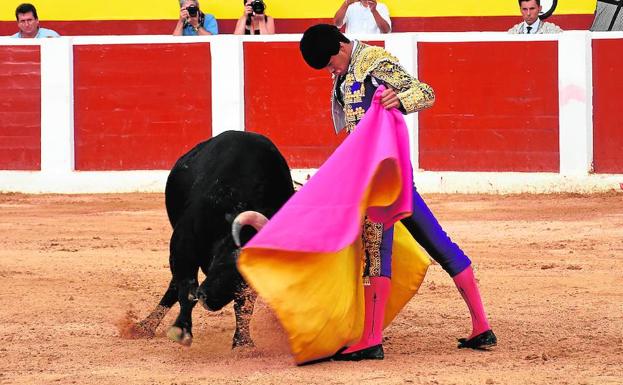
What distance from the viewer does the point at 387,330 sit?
439 cm

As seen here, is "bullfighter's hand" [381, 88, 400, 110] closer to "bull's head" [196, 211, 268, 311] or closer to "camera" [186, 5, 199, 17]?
"bull's head" [196, 211, 268, 311]

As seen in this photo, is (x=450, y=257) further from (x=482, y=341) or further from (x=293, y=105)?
(x=293, y=105)

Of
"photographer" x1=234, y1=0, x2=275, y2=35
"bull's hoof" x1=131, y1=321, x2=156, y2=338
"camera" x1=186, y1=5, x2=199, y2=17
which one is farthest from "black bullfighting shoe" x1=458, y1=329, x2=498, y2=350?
"camera" x1=186, y1=5, x2=199, y2=17

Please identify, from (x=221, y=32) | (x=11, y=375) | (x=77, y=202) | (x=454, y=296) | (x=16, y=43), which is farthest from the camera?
(x=221, y=32)

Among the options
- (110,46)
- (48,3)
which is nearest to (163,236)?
(110,46)

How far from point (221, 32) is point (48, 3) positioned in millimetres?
1342

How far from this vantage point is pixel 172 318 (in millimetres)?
4750

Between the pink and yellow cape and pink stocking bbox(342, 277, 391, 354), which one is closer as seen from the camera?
the pink and yellow cape

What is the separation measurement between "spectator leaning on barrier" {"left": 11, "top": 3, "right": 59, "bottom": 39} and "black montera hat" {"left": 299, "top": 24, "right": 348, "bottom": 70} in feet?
18.9

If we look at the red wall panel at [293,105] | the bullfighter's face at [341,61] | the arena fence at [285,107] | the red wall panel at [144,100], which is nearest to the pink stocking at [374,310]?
the bullfighter's face at [341,61]

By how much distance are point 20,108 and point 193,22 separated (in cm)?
126

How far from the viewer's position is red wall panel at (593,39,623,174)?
834 cm

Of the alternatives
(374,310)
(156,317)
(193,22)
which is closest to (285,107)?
(193,22)

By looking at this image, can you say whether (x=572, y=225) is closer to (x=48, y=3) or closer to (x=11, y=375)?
(x=11, y=375)
